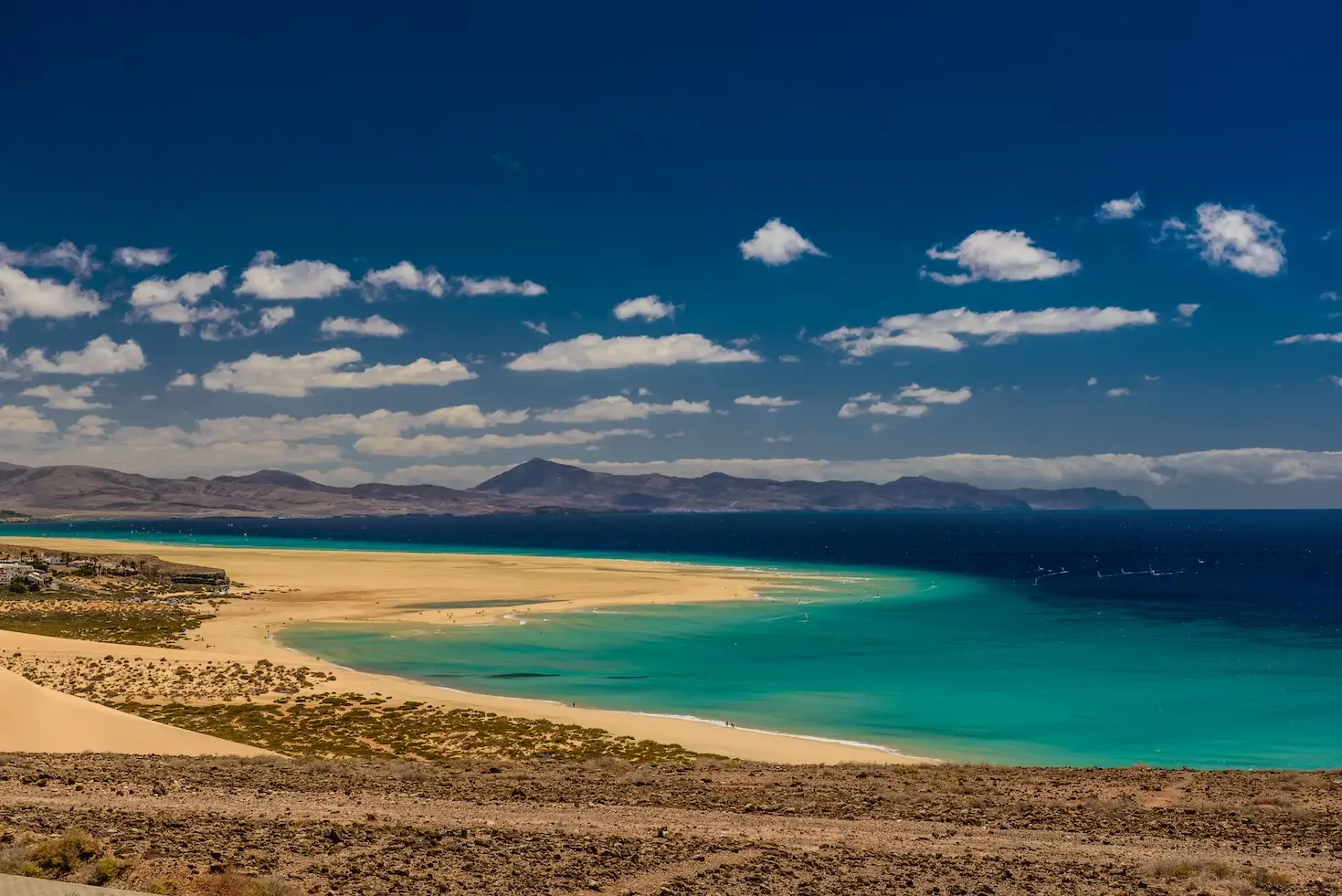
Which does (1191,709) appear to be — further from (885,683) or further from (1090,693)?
(885,683)

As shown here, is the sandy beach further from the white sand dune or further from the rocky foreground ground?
the rocky foreground ground

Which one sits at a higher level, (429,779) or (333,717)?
(429,779)

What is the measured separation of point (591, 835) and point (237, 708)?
2430 cm

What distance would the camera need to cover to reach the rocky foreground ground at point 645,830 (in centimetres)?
1225

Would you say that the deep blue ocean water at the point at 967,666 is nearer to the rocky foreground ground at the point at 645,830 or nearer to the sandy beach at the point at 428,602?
the sandy beach at the point at 428,602

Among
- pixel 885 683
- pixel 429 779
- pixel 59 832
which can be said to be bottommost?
pixel 885 683

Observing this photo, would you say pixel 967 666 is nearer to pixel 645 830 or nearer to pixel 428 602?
pixel 645 830

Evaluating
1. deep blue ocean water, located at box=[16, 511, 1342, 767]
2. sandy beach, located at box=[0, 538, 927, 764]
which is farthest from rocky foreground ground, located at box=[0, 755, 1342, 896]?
deep blue ocean water, located at box=[16, 511, 1342, 767]

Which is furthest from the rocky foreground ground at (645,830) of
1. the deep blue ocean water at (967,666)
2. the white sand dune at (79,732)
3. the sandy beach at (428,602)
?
the deep blue ocean water at (967,666)

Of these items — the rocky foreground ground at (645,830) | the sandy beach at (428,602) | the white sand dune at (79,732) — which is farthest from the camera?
the sandy beach at (428,602)

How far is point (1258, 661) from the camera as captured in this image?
174 ft

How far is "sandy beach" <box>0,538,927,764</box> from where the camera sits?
32500mm

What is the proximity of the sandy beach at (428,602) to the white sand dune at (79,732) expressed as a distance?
1.77ft

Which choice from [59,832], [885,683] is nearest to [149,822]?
[59,832]
